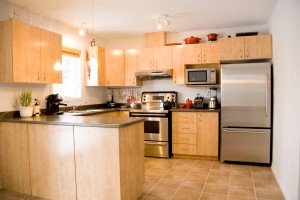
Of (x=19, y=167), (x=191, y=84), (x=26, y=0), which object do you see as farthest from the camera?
(x=191, y=84)

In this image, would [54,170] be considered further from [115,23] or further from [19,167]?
[115,23]

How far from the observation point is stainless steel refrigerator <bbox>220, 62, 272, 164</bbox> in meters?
3.93

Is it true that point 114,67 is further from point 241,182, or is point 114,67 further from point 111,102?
point 241,182

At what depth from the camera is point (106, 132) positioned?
2430mm

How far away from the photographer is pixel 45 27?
3.97 m

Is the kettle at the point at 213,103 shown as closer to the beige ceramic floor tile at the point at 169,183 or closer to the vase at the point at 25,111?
the beige ceramic floor tile at the point at 169,183

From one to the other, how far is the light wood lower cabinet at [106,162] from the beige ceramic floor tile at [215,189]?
3.26 ft

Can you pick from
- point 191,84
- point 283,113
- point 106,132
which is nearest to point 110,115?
point 191,84

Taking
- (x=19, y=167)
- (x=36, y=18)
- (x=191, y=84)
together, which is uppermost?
(x=36, y=18)

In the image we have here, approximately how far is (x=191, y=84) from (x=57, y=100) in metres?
2.54

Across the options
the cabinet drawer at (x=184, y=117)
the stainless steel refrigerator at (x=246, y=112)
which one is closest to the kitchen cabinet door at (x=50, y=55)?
the cabinet drawer at (x=184, y=117)

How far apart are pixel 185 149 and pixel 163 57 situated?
1947 mm

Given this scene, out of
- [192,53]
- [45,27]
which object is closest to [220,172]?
[192,53]

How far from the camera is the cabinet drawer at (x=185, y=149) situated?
14.8 feet
